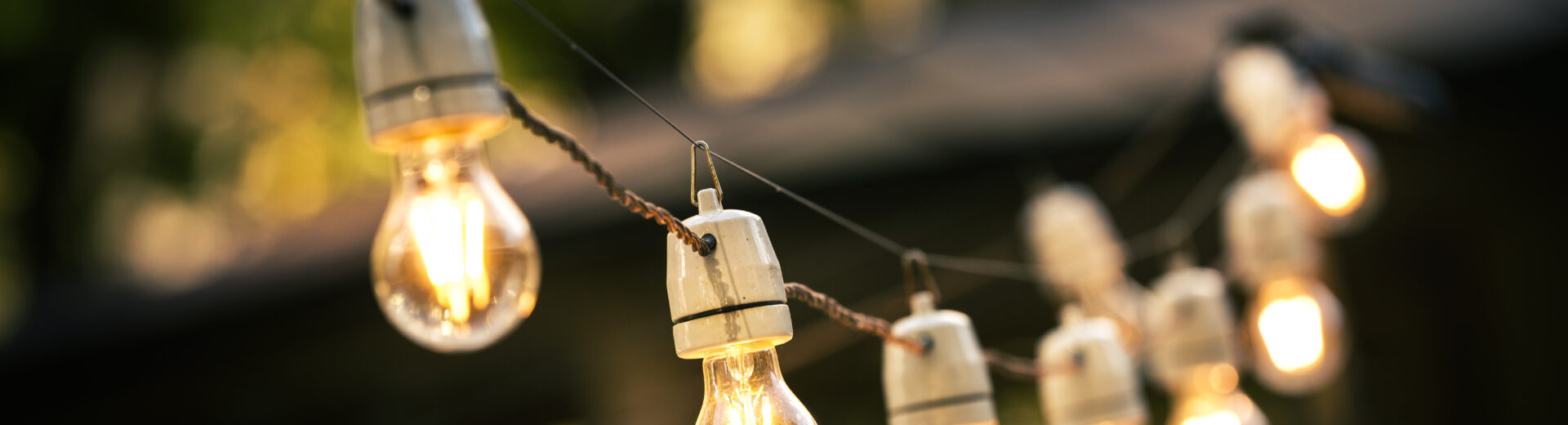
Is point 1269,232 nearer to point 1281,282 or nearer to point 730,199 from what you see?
point 1281,282

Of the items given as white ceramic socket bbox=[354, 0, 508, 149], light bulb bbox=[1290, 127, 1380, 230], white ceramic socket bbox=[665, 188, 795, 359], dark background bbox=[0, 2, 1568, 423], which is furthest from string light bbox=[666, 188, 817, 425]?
dark background bbox=[0, 2, 1568, 423]

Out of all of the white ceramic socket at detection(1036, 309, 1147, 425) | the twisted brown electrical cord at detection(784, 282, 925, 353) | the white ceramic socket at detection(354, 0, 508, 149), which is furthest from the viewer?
the white ceramic socket at detection(1036, 309, 1147, 425)

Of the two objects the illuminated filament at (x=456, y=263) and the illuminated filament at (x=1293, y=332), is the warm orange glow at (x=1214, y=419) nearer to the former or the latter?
the illuminated filament at (x=1293, y=332)

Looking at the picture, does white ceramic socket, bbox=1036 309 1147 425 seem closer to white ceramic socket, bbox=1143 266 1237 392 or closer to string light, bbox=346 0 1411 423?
string light, bbox=346 0 1411 423

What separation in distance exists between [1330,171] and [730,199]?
1.35 meters

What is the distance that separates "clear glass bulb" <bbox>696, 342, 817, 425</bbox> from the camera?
0.61 m

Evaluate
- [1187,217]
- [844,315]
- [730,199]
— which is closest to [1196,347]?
[844,315]

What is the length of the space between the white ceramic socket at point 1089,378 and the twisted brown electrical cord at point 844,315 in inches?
10.5

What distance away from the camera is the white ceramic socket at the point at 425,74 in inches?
21.0

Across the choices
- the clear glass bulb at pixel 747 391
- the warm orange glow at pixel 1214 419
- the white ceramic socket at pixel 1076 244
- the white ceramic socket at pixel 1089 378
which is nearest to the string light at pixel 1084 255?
the white ceramic socket at pixel 1076 244

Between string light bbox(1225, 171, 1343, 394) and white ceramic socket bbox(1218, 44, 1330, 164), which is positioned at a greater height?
white ceramic socket bbox(1218, 44, 1330, 164)

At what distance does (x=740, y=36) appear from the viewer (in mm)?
3531

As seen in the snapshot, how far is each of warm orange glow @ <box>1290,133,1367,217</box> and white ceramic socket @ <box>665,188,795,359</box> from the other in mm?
1301

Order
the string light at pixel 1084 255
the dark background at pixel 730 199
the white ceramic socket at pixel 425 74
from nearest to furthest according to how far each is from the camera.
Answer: the white ceramic socket at pixel 425 74, the string light at pixel 1084 255, the dark background at pixel 730 199
